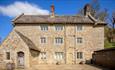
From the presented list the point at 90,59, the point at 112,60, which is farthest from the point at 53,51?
the point at 112,60

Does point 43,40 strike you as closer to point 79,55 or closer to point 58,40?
point 58,40

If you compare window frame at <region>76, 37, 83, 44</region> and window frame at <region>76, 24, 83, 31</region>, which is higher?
window frame at <region>76, 24, 83, 31</region>

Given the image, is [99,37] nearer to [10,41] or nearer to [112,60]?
[112,60]

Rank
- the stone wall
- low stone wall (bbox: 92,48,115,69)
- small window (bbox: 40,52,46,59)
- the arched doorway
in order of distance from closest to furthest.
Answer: low stone wall (bbox: 92,48,115,69)
the arched doorway
the stone wall
small window (bbox: 40,52,46,59)

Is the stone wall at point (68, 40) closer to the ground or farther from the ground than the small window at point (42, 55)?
farther from the ground

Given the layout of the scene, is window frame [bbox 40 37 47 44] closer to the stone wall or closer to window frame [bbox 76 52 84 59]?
the stone wall

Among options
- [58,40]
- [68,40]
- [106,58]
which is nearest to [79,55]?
[68,40]

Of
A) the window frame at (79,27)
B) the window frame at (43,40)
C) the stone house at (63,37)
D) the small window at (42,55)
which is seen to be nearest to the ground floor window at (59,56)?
the stone house at (63,37)

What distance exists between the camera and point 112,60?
73.2 feet

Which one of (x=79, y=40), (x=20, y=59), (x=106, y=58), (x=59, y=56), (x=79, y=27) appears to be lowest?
(x=59, y=56)

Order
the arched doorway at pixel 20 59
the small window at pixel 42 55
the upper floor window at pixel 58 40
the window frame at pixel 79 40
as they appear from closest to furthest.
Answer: the arched doorway at pixel 20 59, the small window at pixel 42 55, the window frame at pixel 79 40, the upper floor window at pixel 58 40

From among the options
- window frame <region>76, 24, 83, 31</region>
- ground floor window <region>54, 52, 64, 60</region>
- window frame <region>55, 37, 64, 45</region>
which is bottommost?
ground floor window <region>54, 52, 64, 60</region>

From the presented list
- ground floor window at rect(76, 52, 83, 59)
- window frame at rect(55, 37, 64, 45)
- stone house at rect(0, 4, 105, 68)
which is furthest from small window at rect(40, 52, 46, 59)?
ground floor window at rect(76, 52, 83, 59)

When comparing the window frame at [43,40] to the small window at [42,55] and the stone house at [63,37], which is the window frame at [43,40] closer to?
the stone house at [63,37]
